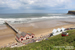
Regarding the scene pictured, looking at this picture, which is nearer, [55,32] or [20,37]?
[20,37]

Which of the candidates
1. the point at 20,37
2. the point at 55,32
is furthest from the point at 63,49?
the point at 55,32

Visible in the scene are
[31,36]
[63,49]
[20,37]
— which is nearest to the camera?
[63,49]

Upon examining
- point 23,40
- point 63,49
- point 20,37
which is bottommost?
point 23,40

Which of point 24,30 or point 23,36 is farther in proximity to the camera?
point 24,30

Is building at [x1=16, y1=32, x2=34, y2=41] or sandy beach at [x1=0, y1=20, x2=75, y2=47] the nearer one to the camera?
building at [x1=16, y1=32, x2=34, y2=41]

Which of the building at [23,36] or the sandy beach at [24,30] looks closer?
the building at [23,36]

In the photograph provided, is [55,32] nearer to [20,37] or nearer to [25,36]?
[25,36]

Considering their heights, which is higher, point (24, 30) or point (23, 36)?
point (23, 36)

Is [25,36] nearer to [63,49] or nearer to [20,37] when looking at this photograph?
[20,37]

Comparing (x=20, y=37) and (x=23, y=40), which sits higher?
(x=20, y=37)

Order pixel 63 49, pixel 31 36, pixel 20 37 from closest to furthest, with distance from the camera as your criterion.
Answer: pixel 63 49
pixel 20 37
pixel 31 36
